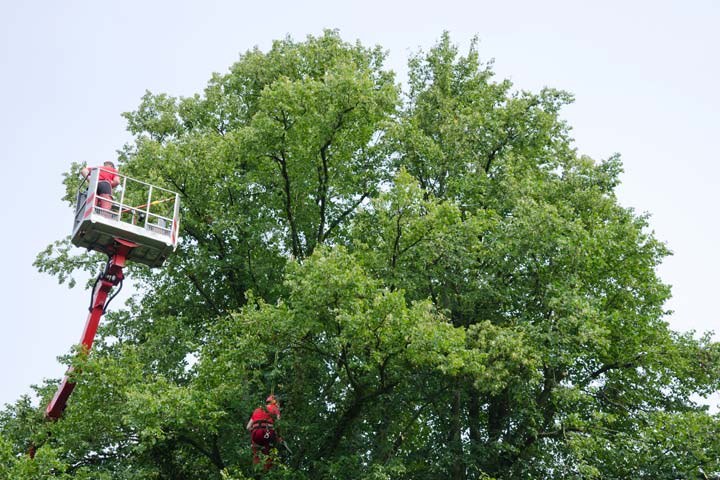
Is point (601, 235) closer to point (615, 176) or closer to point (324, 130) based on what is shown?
point (615, 176)

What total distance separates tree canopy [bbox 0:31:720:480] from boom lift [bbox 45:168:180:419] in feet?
2.72

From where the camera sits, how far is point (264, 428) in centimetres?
2177

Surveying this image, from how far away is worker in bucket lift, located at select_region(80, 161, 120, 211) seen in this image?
842 inches

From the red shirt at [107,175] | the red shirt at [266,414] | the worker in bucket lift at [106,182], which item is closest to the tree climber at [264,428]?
the red shirt at [266,414]

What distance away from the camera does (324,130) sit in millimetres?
25328

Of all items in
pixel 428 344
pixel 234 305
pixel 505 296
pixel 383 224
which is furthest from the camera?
pixel 234 305

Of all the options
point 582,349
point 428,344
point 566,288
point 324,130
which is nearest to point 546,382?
point 582,349

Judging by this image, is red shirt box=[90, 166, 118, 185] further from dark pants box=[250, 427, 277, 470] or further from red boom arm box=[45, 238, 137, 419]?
dark pants box=[250, 427, 277, 470]

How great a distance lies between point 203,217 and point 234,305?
3142 millimetres

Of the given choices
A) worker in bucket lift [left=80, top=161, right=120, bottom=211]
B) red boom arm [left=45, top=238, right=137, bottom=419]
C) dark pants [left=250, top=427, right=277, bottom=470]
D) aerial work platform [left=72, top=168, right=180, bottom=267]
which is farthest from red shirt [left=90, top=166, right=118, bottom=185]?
dark pants [left=250, top=427, right=277, bottom=470]

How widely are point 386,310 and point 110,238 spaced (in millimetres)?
6689

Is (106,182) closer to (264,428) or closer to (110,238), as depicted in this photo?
(110,238)

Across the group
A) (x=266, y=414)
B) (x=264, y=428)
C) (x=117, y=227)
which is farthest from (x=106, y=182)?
(x=264, y=428)

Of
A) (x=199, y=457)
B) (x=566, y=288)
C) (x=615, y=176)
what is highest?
(x=615, y=176)
